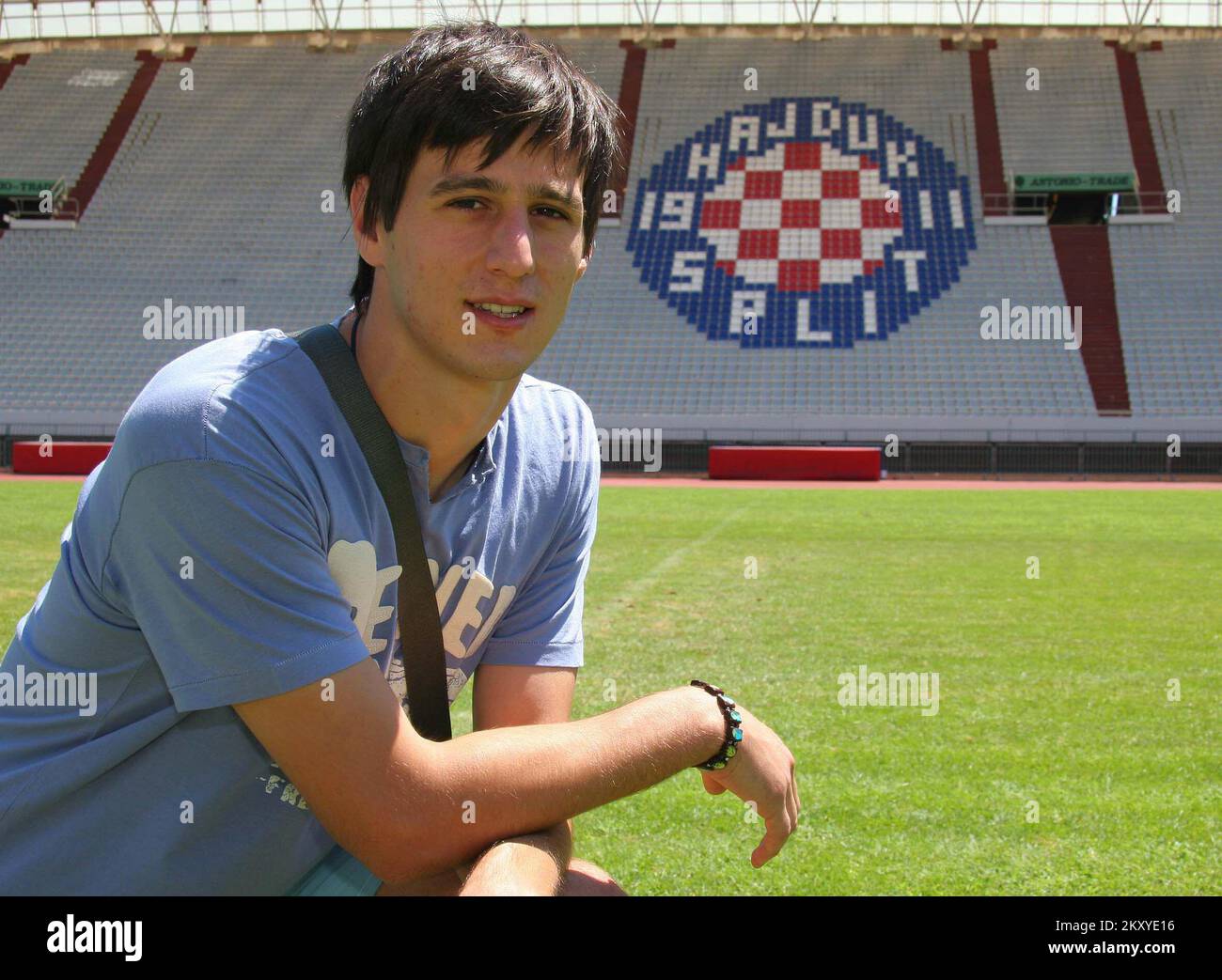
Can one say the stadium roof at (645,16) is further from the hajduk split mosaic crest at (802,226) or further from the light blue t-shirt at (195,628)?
the light blue t-shirt at (195,628)

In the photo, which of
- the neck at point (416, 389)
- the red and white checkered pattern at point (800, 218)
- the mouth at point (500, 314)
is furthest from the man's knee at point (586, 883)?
the red and white checkered pattern at point (800, 218)

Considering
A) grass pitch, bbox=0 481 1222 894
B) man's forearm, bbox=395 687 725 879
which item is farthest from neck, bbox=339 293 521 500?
grass pitch, bbox=0 481 1222 894

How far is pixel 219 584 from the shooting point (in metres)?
1.61

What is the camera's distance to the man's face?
1896 mm

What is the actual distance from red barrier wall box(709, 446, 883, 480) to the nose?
23.9 meters

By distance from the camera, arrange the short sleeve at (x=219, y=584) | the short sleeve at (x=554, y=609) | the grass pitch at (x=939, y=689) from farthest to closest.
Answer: the grass pitch at (x=939, y=689) < the short sleeve at (x=554, y=609) < the short sleeve at (x=219, y=584)

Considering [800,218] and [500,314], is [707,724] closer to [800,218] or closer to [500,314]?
[500,314]

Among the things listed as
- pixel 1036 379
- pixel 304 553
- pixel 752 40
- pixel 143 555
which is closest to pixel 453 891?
pixel 304 553

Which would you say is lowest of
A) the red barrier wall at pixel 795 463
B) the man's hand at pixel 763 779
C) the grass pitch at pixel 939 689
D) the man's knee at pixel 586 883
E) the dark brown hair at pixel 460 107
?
the red barrier wall at pixel 795 463

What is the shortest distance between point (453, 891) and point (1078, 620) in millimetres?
7629

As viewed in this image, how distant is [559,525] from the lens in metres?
2.25

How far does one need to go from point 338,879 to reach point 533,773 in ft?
1.16

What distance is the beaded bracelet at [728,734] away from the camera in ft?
6.44

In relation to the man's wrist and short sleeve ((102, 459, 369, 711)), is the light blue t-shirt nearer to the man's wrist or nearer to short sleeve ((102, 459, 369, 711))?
short sleeve ((102, 459, 369, 711))
